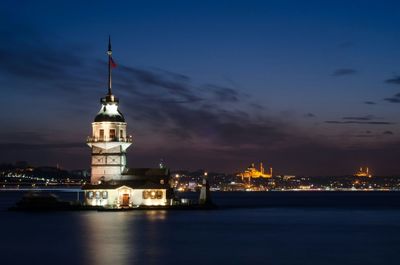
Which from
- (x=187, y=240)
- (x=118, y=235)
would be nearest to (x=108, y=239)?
(x=118, y=235)

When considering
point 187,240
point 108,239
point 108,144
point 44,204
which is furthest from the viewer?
point 44,204

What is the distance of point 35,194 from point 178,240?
41875 millimetres

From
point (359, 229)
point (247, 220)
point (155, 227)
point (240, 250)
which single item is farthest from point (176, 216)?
point (240, 250)

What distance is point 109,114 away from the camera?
85875 millimetres

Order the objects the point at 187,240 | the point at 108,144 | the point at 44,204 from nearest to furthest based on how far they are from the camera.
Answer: the point at 187,240 < the point at 108,144 < the point at 44,204

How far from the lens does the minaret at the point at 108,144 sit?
84.6m

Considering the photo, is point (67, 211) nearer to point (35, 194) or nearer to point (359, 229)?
point (35, 194)

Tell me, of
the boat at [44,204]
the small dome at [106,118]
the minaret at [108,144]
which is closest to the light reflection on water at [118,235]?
the minaret at [108,144]

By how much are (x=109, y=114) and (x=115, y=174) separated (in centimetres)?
697

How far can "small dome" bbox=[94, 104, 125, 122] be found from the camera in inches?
3364

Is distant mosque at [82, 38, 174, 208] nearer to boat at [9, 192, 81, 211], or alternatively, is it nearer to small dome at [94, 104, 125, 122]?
small dome at [94, 104, 125, 122]

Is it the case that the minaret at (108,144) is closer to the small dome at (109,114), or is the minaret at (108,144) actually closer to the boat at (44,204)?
the small dome at (109,114)

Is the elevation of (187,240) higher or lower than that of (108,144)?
lower

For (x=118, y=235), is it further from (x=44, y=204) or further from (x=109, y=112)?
(x=44, y=204)
